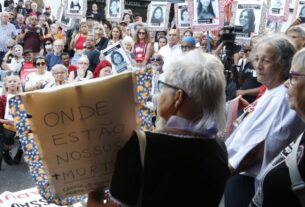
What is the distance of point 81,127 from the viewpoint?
1596 millimetres

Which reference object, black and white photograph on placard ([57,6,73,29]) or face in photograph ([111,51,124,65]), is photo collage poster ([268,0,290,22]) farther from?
black and white photograph on placard ([57,6,73,29])

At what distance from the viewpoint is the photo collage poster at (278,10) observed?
766cm

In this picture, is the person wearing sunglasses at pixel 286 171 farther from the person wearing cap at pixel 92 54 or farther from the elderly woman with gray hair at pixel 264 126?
the person wearing cap at pixel 92 54

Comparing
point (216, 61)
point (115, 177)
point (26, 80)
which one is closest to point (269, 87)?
point (216, 61)

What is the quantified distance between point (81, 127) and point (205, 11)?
224 inches

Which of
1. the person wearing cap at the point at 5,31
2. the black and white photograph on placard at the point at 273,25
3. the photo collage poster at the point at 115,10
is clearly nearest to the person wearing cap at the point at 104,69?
the black and white photograph on placard at the point at 273,25

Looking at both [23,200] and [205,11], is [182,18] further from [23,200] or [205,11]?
[23,200]

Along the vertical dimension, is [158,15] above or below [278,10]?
below

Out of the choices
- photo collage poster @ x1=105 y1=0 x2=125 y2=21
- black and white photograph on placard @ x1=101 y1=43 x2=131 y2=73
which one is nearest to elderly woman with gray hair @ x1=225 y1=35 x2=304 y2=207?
black and white photograph on placard @ x1=101 y1=43 x2=131 y2=73

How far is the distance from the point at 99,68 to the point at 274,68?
3.74 metres

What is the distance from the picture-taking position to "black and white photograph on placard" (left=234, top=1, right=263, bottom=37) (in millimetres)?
7219

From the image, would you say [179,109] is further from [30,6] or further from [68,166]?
[30,6]

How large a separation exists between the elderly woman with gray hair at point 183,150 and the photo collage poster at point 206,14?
534cm

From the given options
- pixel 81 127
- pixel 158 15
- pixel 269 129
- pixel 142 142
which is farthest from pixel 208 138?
pixel 158 15
